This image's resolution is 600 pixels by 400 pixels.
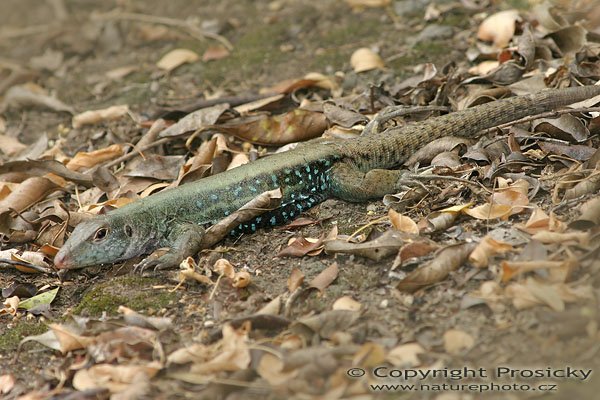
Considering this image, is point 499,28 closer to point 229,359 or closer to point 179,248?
point 179,248

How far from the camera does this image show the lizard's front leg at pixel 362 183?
5.67 metres

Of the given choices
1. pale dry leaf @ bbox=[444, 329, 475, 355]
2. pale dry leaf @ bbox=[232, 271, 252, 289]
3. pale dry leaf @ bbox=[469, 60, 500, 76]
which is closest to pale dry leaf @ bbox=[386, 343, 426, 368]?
pale dry leaf @ bbox=[444, 329, 475, 355]

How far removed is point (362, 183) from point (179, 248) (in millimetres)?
1423

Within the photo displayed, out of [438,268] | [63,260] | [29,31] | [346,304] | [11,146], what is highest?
[438,268]

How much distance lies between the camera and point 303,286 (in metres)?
4.71

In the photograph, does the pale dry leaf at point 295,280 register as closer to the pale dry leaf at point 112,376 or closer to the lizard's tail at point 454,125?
the pale dry leaf at point 112,376

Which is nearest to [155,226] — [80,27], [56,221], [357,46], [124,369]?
[56,221]

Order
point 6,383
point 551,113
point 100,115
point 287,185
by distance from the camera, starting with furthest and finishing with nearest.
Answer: point 100,115, point 287,185, point 551,113, point 6,383

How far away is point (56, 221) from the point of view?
6.24m

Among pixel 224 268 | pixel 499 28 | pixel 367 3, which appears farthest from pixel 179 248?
pixel 367 3

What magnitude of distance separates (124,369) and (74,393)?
0.98 ft

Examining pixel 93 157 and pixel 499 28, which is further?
pixel 499 28

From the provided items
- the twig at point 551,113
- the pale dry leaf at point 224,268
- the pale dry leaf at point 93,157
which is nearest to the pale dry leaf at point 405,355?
the pale dry leaf at point 224,268

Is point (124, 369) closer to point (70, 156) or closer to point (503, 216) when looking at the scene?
point (503, 216)
